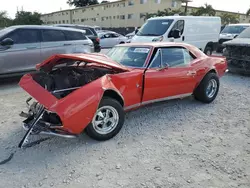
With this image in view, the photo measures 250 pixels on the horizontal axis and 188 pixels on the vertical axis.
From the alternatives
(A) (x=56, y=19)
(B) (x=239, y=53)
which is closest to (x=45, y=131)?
(B) (x=239, y=53)

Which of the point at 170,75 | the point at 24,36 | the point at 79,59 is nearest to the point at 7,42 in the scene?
the point at 24,36

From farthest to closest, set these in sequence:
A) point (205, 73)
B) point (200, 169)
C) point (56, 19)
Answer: point (56, 19) → point (205, 73) → point (200, 169)

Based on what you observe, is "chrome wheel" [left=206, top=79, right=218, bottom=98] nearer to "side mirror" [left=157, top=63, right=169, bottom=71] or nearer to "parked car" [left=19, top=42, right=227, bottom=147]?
"parked car" [left=19, top=42, right=227, bottom=147]

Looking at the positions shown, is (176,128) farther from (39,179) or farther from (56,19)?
(56,19)

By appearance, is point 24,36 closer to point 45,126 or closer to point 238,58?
point 45,126

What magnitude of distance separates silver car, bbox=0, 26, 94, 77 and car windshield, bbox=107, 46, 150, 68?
11.0ft

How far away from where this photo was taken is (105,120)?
3.78 metres

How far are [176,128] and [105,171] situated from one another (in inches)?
67.9

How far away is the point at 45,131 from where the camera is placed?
3.34 metres

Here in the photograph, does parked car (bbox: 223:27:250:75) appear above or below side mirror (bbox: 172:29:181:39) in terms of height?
below

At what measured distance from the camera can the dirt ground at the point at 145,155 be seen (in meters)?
2.89

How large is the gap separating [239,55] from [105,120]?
6.58 meters

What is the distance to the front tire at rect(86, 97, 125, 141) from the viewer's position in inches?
143

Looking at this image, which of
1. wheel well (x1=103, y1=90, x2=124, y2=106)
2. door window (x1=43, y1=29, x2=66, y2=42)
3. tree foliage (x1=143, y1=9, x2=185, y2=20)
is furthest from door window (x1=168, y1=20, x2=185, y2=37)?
tree foliage (x1=143, y1=9, x2=185, y2=20)
